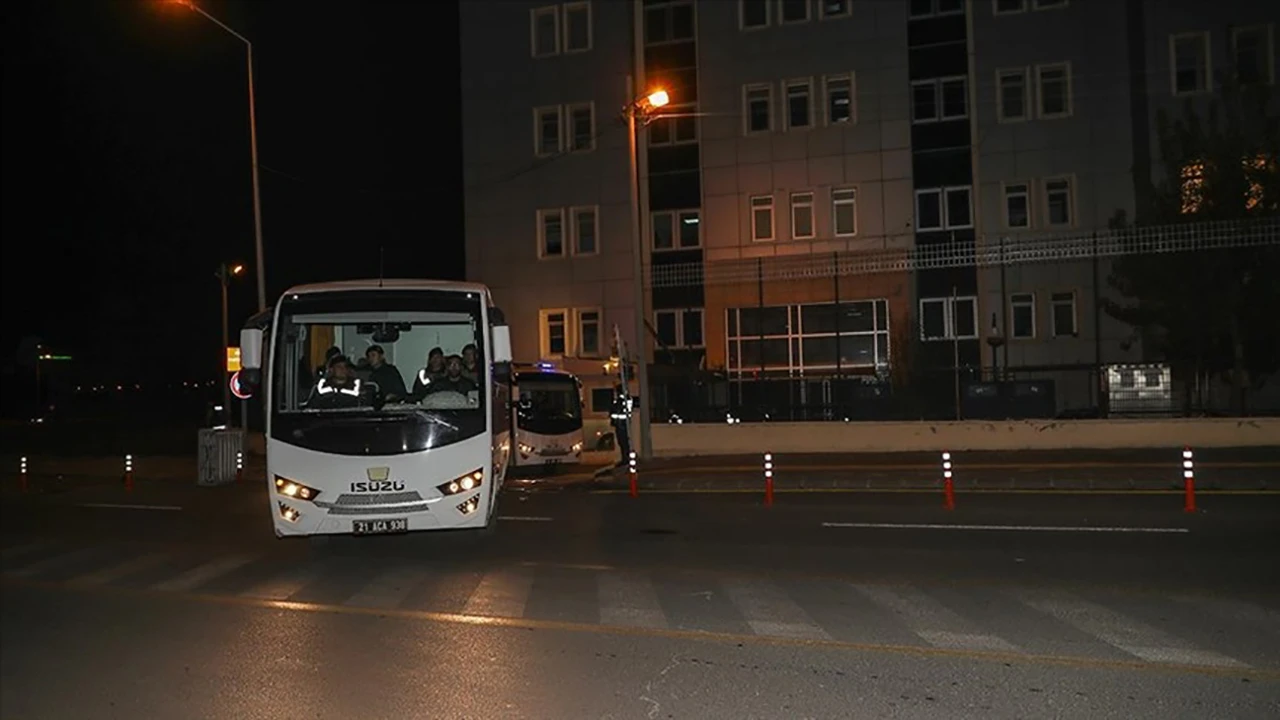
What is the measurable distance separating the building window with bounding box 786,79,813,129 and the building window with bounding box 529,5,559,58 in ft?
26.8

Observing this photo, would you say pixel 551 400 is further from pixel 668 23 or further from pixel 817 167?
pixel 668 23

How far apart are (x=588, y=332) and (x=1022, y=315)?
545 inches

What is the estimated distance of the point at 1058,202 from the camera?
107ft

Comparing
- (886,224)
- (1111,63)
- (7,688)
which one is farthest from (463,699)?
(1111,63)

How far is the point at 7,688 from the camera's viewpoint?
7.39 meters

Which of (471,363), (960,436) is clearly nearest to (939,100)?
(960,436)

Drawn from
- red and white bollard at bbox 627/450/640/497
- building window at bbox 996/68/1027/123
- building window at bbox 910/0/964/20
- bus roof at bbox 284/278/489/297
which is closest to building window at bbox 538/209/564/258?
building window at bbox 910/0/964/20

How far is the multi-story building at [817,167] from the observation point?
3150cm

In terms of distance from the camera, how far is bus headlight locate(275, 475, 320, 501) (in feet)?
36.8

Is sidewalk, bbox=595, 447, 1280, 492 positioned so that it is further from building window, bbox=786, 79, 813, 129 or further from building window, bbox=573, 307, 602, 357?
building window, bbox=786, 79, 813, 129

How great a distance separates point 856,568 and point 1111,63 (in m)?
26.0

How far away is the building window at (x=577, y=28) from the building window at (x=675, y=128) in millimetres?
3543

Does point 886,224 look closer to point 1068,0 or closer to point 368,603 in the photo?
point 1068,0

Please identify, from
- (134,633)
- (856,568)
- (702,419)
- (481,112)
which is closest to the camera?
(134,633)
